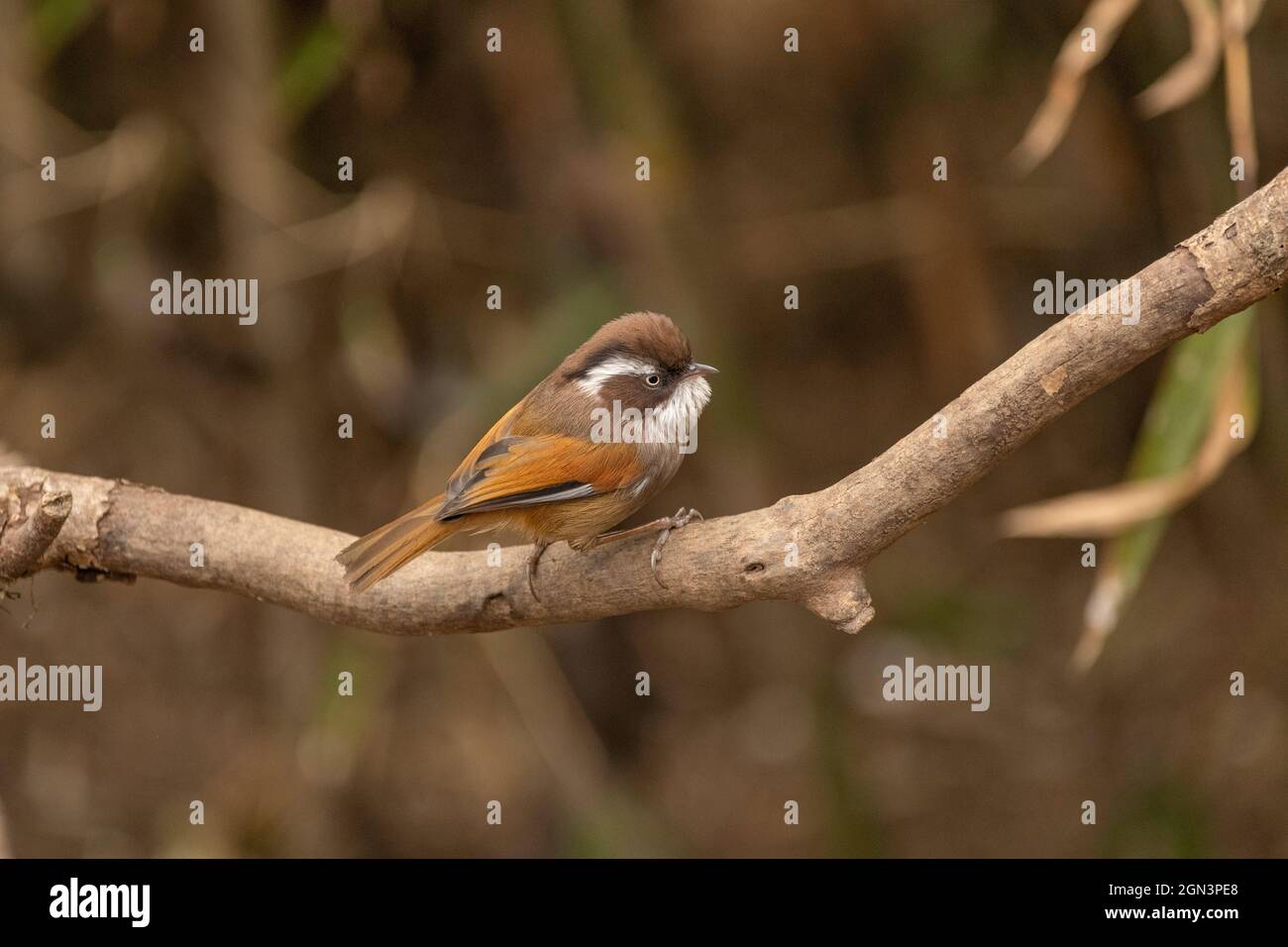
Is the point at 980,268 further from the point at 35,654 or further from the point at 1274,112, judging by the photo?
the point at 35,654

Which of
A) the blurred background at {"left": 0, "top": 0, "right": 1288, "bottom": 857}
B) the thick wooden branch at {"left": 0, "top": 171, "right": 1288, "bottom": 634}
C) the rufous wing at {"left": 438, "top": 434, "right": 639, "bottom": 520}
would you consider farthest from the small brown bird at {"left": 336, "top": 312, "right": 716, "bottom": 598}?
the blurred background at {"left": 0, "top": 0, "right": 1288, "bottom": 857}

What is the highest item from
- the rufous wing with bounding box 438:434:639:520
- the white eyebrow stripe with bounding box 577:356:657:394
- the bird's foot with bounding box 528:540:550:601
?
the white eyebrow stripe with bounding box 577:356:657:394

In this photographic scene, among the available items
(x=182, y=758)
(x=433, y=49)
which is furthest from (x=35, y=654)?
(x=433, y=49)

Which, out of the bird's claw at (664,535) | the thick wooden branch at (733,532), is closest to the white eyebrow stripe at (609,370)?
the thick wooden branch at (733,532)

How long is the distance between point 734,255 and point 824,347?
1484 mm

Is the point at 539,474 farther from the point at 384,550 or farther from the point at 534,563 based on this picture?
the point at 384,550

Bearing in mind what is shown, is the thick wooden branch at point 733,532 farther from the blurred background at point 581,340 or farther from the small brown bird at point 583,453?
the blurred background at point 581,340

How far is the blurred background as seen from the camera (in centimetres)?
506

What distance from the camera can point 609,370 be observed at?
3.42 m

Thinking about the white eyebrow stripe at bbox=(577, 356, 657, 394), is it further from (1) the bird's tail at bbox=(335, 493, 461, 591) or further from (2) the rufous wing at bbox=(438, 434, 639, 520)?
(1) the bird's tail at bbox=(335, 493, 461, 591)

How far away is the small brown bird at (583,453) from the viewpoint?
10.3ft

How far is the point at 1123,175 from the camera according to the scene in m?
5.65

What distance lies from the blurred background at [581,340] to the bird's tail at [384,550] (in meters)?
1.45

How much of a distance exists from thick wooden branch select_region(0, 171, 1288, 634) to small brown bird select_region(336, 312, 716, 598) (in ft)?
0.35
